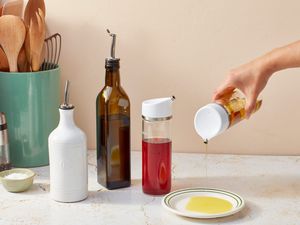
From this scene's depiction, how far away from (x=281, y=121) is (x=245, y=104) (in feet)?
1.00

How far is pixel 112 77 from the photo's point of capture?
4.97 feet

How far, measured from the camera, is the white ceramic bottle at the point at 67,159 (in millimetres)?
1445

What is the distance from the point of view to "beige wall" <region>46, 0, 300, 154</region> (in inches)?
67.2

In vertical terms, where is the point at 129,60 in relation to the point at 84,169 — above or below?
above

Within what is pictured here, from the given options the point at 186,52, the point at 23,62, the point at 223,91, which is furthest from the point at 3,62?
the point at 223,91

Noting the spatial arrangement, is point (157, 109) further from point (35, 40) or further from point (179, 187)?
point (35, 40)

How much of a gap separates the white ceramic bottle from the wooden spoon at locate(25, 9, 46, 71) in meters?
0.25

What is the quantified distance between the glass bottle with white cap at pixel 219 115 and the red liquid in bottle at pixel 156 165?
0.30 ft

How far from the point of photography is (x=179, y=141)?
1.81 metres

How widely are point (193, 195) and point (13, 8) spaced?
676 mm

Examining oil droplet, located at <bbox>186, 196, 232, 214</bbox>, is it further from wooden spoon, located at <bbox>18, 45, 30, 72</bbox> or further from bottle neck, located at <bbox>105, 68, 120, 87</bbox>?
wooden spoon, located at <bbox>18, 45, 30, 72</bbox>

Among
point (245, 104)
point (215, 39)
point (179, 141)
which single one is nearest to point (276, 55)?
point (245, 104)

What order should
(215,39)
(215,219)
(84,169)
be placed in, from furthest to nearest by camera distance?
(215,39) → (84,169) → (215,219)

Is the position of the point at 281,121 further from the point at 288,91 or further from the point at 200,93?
the point at 200,93
